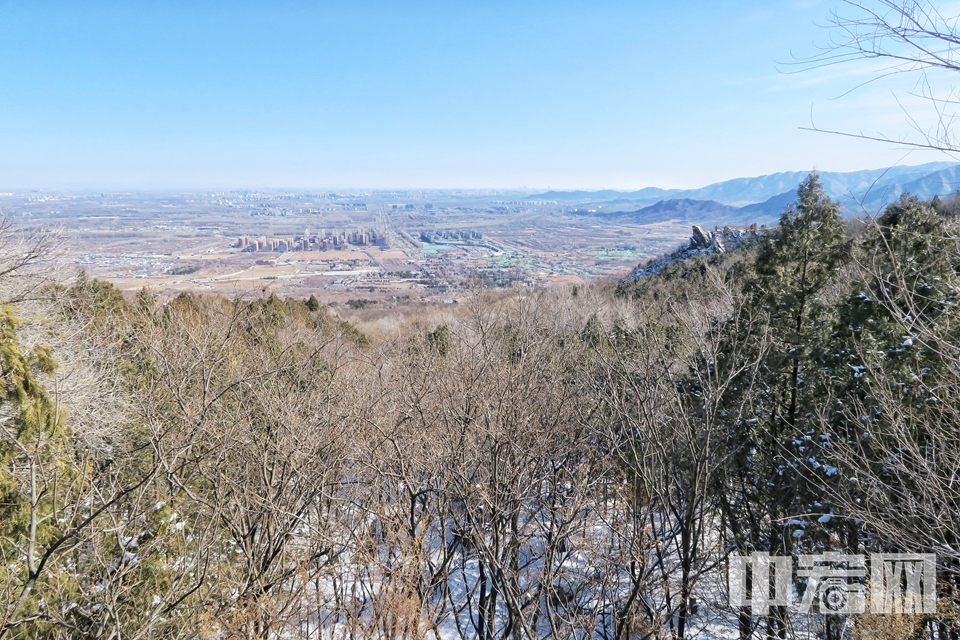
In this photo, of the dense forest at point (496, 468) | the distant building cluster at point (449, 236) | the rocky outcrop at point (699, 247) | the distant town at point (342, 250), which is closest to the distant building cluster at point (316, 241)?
the distant town at point (342, 250)

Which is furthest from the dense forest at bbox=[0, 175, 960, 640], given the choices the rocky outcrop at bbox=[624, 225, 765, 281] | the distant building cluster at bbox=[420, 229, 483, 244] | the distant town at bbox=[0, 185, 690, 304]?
the distant building cluster at bbox=[420, 229, 483, 244]

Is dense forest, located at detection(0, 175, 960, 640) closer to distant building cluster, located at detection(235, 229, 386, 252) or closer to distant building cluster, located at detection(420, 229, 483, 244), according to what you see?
distant building cluster, located at detection(235, 229, 386, 252)

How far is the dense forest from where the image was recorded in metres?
4.71

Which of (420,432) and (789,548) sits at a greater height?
(420,432)

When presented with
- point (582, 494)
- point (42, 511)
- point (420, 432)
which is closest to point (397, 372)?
point (420, 432)

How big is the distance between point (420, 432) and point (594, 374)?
484 cm

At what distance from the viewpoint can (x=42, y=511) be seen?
4.69m

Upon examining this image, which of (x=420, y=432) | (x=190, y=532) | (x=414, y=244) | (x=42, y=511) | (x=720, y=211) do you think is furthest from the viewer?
(x=720, y=211)

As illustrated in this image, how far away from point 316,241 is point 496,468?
348 ft

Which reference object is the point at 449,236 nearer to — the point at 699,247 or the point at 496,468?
the point at 699,247

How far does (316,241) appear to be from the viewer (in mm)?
103250

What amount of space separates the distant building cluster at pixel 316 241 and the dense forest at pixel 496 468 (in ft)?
283

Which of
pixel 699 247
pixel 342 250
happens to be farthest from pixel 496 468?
pixel 342 250

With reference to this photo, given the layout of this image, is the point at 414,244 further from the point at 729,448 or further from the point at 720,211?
the point at 720,211
